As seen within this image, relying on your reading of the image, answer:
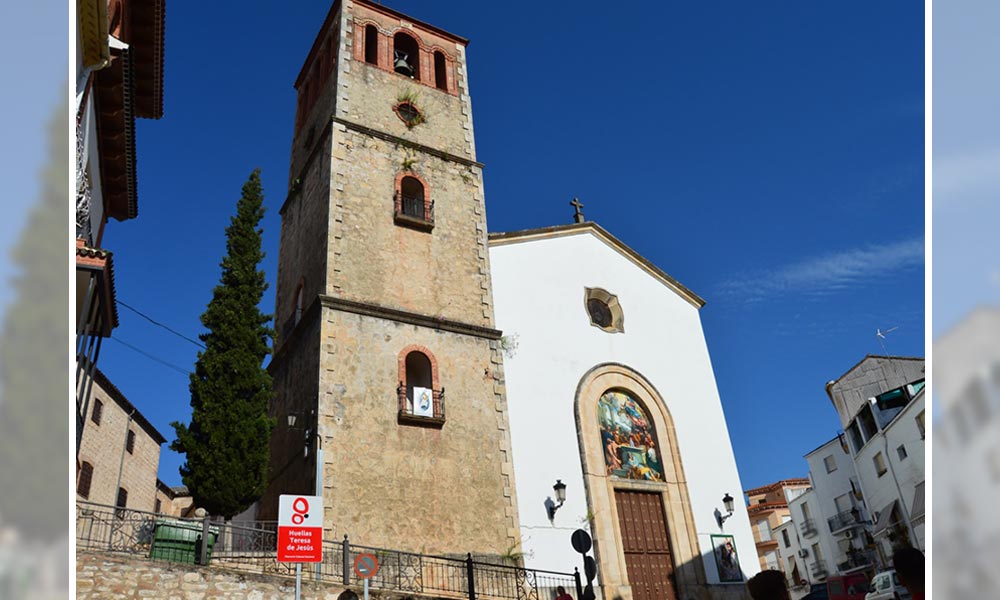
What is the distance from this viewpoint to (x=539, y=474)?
16.0 meters

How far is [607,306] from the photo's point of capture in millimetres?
20438

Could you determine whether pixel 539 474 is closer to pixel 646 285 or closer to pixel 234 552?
pixel 234 552

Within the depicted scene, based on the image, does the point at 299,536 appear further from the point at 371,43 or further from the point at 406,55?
the point at 406,55

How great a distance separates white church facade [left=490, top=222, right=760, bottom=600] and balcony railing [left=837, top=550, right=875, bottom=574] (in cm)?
2173

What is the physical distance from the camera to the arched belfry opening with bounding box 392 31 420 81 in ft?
70.4

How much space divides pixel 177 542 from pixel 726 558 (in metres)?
12.9

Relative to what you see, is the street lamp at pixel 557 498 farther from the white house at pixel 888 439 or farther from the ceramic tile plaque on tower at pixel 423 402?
the white house at pixel 888 439

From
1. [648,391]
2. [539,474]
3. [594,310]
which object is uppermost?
[594,310]

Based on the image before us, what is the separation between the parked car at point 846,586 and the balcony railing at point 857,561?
474cm

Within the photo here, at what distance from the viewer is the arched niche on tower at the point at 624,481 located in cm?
1573
